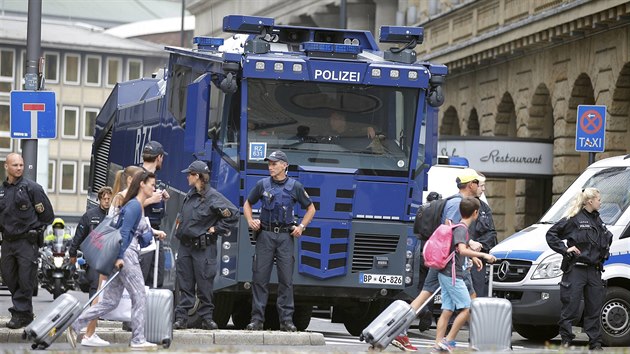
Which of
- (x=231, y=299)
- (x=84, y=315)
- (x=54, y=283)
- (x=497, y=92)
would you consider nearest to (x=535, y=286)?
(x=231, y=299)

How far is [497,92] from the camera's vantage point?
44.1m

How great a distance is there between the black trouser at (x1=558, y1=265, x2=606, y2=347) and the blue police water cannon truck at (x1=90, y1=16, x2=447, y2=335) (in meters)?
1.85

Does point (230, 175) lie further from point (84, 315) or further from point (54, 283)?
point (54, 283)

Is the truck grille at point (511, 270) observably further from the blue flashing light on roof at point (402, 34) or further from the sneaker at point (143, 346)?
the sneaker at point (143, 346)

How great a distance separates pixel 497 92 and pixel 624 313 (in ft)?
82.0

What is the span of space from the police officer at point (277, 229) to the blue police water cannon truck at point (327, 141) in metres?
0.69

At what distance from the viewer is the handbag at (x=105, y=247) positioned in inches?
579

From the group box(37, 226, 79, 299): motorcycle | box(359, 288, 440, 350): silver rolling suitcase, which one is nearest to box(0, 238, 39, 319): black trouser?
box(359, 288, 440, 350): silver rolling suitcase

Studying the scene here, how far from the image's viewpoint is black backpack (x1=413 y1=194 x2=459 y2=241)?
54.8ft

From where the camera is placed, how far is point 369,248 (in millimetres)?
18828

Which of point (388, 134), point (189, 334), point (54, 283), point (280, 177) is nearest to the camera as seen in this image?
point (189, 334)

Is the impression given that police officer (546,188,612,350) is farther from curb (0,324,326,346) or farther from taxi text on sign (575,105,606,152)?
taxi text on sign (575,105,606,152)

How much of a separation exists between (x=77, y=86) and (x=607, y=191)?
86.6m

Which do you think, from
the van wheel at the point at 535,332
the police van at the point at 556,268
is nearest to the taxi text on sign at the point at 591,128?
the police van at the point at 556,268
